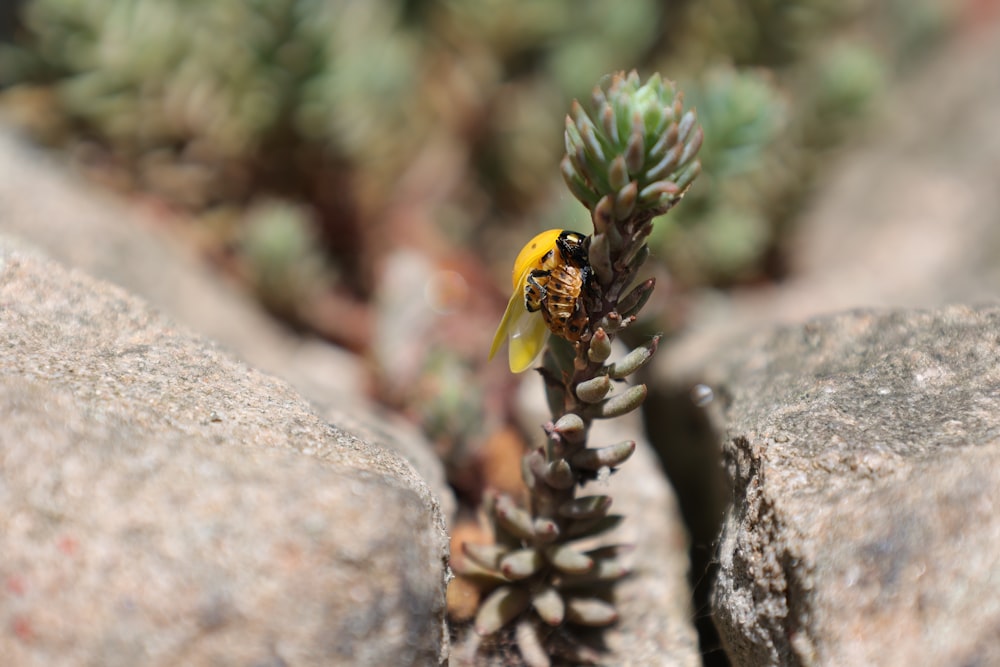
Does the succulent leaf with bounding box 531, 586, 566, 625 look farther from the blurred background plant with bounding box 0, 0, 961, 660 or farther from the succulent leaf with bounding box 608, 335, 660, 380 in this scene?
the blurred background plant with bounding box 0, 0, 961, 660

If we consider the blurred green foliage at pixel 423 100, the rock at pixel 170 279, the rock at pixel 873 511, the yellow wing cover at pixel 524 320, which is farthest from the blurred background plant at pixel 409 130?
the rock at pixel 873 511

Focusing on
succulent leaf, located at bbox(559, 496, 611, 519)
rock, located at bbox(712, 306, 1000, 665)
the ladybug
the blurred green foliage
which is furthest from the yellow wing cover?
the blurred green foliage

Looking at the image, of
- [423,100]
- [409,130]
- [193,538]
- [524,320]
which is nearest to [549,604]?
[524,320]

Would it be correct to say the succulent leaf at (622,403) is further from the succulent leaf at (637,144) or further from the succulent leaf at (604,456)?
the succulent leaf at (637,144)

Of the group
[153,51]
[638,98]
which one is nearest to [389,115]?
[153,51]

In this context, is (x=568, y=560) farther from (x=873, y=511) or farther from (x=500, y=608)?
(x=873, y=511)

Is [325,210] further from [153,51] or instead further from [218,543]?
[218,543]
